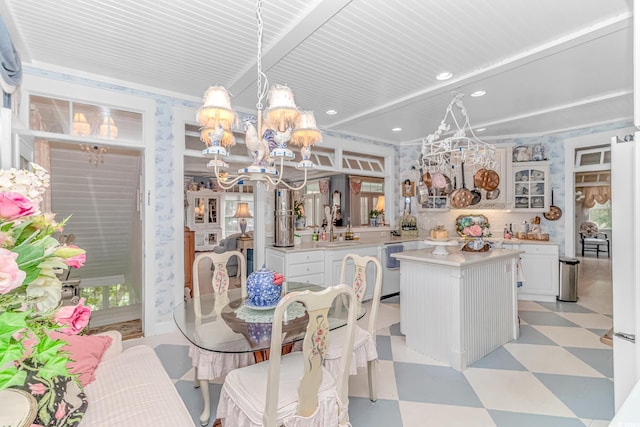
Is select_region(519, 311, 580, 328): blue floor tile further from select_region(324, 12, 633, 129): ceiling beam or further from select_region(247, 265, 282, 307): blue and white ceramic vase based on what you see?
select_region(247, 265, 282, 307): blue and white ceramic vase

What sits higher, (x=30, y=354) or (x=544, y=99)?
(x=544, y=99)

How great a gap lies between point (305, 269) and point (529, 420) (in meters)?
2.57

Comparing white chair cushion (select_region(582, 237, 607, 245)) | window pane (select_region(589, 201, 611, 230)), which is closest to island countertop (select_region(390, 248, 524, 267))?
white chair cushion (select_region(582, 237, 607, 245))

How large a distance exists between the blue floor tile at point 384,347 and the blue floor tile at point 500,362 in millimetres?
717

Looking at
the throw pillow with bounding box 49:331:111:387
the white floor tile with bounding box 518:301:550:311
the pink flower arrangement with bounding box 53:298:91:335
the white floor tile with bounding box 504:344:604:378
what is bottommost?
the white floor tile with bounding box 518:301:550:311

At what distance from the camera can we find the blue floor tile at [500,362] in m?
2.66

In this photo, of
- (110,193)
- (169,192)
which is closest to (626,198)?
(169,192)

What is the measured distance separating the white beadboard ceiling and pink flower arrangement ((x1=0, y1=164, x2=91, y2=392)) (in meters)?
1.73

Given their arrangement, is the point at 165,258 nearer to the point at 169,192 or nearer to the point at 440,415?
the point at 169,192

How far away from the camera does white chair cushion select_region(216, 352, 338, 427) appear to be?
1427 millimetres

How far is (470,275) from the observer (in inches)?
107

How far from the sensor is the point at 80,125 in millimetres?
2980

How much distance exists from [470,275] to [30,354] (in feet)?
9.23

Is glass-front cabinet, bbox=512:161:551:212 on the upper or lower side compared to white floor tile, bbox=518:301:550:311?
upper
